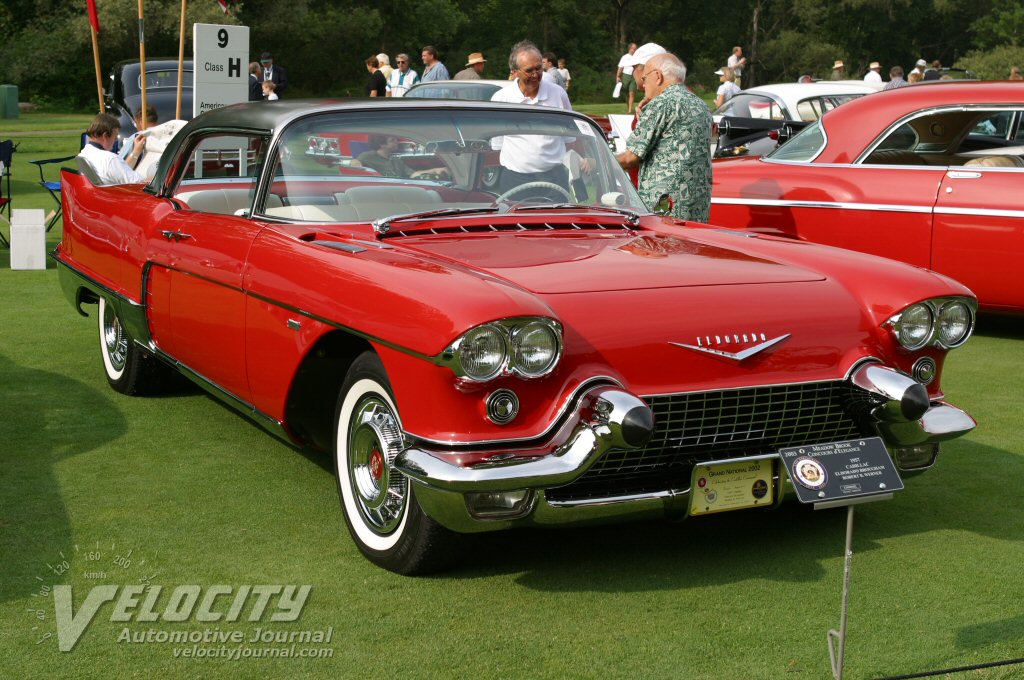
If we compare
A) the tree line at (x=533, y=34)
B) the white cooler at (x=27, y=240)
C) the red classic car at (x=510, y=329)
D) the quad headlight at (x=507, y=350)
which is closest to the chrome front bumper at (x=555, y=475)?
the red classic car at (x=510, y=329)

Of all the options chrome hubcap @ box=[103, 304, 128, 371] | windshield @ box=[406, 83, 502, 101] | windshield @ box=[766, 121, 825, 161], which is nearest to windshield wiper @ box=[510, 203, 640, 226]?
chrome hubcap @ box=[103, 304, 128, 371]

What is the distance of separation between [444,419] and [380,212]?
4.53 ft

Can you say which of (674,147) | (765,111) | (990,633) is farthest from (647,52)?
(765,111)

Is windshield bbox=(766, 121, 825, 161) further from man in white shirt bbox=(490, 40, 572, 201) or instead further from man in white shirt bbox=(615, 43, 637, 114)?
man in white shirt bbox=(615, 43, 637, 114)

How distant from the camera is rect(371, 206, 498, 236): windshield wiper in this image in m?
4.37

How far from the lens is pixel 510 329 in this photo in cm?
339

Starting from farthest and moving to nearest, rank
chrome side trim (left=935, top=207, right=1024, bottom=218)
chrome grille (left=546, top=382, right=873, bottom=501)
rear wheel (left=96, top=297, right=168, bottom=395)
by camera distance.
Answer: chrome side trim (left=935, top=207, right=1024, bottom=218) → rear wheel (left=96, top=297, right=168, bottom=395) → chrome grille (left=546, top=382, right=873, bottom=501)

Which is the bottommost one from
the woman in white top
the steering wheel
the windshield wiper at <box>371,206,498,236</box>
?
the windshield wiper at <box>371,206,498,236</box>

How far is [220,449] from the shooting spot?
5277 millimetres

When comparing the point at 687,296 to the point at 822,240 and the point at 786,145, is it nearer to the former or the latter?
the point at 822,240

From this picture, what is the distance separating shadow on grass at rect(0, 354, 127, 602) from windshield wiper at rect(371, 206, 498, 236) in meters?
1.51

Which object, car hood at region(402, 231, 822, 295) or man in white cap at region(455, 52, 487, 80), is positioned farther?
man in white cap at region(455, 52, 487, 80)

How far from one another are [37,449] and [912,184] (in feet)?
17.7

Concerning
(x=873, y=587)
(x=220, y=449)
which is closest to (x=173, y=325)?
(x=220, y=449)
